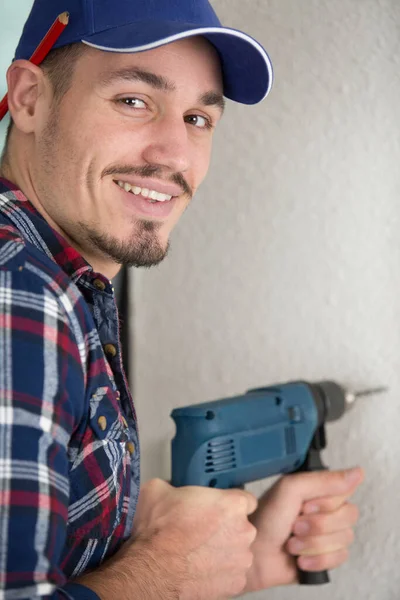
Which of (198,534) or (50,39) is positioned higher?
(50,39)

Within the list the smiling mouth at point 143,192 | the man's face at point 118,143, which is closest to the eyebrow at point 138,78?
the man's face at point 118,143

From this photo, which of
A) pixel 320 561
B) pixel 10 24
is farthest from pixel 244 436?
pixel 10 24

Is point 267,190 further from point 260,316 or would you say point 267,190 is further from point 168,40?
point 168,40

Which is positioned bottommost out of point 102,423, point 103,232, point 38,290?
point 102,423

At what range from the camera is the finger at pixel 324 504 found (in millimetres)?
956

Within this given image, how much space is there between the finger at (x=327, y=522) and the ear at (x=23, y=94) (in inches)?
26.3

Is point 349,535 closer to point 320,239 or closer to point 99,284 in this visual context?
point 320,239

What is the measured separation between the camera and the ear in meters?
0.83

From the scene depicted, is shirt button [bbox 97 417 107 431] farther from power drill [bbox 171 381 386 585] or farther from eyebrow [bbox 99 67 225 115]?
eyebrow [bbox 99 67 225 115]

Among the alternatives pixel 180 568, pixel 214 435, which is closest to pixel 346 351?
pixel 214 435

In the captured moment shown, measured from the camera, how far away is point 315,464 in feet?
3.18

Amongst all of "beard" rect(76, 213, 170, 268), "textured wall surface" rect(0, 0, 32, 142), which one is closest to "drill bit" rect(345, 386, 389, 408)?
"beard" rect(76, 213, 170, 268)

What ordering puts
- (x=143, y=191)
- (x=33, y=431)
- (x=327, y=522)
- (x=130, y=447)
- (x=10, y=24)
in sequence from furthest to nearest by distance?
(x=10, y=24) < (x=327, y=522) < (x=143, y=191) < (x=130, y=447) < (x=33, y=431)

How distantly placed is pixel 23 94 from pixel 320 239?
48 centimetres
